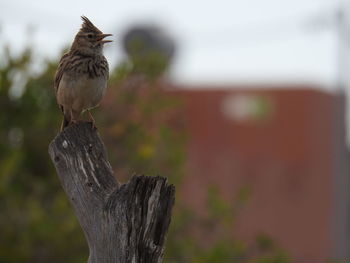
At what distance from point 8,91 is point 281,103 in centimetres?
1714

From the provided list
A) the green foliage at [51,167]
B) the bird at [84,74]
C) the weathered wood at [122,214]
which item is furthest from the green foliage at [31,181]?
the weathered wood at [122,214]

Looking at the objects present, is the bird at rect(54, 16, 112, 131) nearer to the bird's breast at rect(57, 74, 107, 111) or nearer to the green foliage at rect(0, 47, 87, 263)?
the bird's breast at rect(57, 74, 107, 111)

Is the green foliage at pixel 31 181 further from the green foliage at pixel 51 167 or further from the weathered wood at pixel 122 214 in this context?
the weathered wood at pixel 122 214

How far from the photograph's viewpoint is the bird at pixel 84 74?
8219 mm

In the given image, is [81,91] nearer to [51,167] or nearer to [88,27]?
[88,27]

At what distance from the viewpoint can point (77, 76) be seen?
8320 mm

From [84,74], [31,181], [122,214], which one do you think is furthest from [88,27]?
[31,181]

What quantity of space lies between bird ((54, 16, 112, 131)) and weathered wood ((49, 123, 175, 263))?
1.92m

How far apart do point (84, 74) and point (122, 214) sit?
2464mm

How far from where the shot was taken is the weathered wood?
235 inches

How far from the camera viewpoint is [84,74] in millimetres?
8266

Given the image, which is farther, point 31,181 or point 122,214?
point 31,181

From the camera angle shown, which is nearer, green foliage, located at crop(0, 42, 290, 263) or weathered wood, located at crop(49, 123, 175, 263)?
weathered wood, located at crop(49, 123, 175, 263)

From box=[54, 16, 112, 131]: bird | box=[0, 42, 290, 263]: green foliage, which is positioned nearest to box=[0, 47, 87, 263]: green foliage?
box=[0, 42, 290, 263]: green foliage
